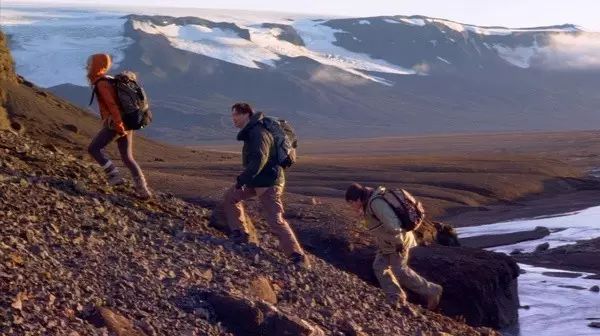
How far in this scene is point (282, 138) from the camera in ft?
31.8

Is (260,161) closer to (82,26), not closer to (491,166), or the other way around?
(491,166)

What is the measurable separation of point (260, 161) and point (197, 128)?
11355cm

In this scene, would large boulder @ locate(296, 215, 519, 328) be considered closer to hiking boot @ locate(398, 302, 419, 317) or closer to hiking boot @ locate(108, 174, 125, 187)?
hiking boot @ locate(398, 302, 419, 317)

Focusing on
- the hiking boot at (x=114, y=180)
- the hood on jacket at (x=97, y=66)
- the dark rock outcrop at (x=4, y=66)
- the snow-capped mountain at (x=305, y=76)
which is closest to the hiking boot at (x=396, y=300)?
the hiking boot at (x=114, y=180)

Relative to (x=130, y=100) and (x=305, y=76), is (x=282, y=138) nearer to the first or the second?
(x=130, y=100)

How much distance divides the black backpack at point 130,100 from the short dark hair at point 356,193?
206 cm

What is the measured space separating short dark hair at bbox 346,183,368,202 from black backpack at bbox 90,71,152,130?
2.06 meters

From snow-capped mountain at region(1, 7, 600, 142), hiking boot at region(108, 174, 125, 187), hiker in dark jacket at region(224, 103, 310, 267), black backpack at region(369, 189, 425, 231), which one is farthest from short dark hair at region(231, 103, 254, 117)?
snow-capped mountain at region(1, 7, 600, 142)

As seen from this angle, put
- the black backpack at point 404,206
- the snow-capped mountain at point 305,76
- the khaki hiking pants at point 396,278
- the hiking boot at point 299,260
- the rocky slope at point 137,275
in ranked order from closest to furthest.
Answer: the rocky slope at point 137,275 → the black backpack at point 404,206 → the khaki hiking pants at point 396,278 → the hiking boot at point 299,260 → the snow-capped mountain at point 305,76

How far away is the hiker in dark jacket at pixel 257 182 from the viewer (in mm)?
9484

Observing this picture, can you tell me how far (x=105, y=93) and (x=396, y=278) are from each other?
9.47 feet

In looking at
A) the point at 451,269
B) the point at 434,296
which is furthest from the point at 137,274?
the point at 451,269

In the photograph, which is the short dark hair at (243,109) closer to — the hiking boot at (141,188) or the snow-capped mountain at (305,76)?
the hiking boot at (141,188)

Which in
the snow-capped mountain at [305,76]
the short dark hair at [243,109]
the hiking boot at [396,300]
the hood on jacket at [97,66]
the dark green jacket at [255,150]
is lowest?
the snow-capped mountain at [305,76]
